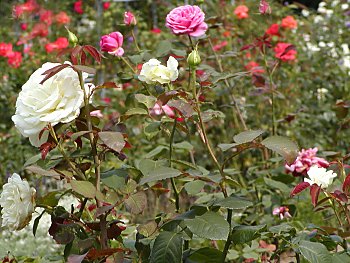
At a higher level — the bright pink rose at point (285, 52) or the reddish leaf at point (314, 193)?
the reddish leaf at point (314, 193)

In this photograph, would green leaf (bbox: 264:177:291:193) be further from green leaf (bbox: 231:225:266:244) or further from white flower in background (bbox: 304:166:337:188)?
green leaf (bbox: 231:225:266:244)

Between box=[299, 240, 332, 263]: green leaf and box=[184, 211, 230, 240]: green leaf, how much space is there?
201mm

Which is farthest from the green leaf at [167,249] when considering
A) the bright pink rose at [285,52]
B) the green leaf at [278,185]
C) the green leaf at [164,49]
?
the bright pink rose at [285,52]

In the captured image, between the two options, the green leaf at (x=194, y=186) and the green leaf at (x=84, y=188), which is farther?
the green leaf at (x=194, y=186)

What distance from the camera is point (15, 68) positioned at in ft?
17.9

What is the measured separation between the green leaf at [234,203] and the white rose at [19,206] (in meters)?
0.38

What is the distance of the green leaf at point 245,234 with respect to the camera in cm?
148

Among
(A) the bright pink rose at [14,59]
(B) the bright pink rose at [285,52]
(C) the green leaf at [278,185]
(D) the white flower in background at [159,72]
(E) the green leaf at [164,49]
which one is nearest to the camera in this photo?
(D) the white flower in background at [159,72]

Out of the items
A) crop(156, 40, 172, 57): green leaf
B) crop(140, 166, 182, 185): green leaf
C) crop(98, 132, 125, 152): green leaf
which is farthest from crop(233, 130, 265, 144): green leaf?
crop(156, 40, 172, 57): green leaf

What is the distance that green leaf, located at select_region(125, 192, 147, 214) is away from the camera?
56.2 inches

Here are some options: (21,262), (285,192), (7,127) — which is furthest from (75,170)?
(7,127)

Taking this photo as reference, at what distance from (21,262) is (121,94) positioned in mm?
3551

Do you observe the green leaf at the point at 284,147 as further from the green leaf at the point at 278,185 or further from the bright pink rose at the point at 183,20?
the green leaf at the point at 278,185

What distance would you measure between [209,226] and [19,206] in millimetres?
377
